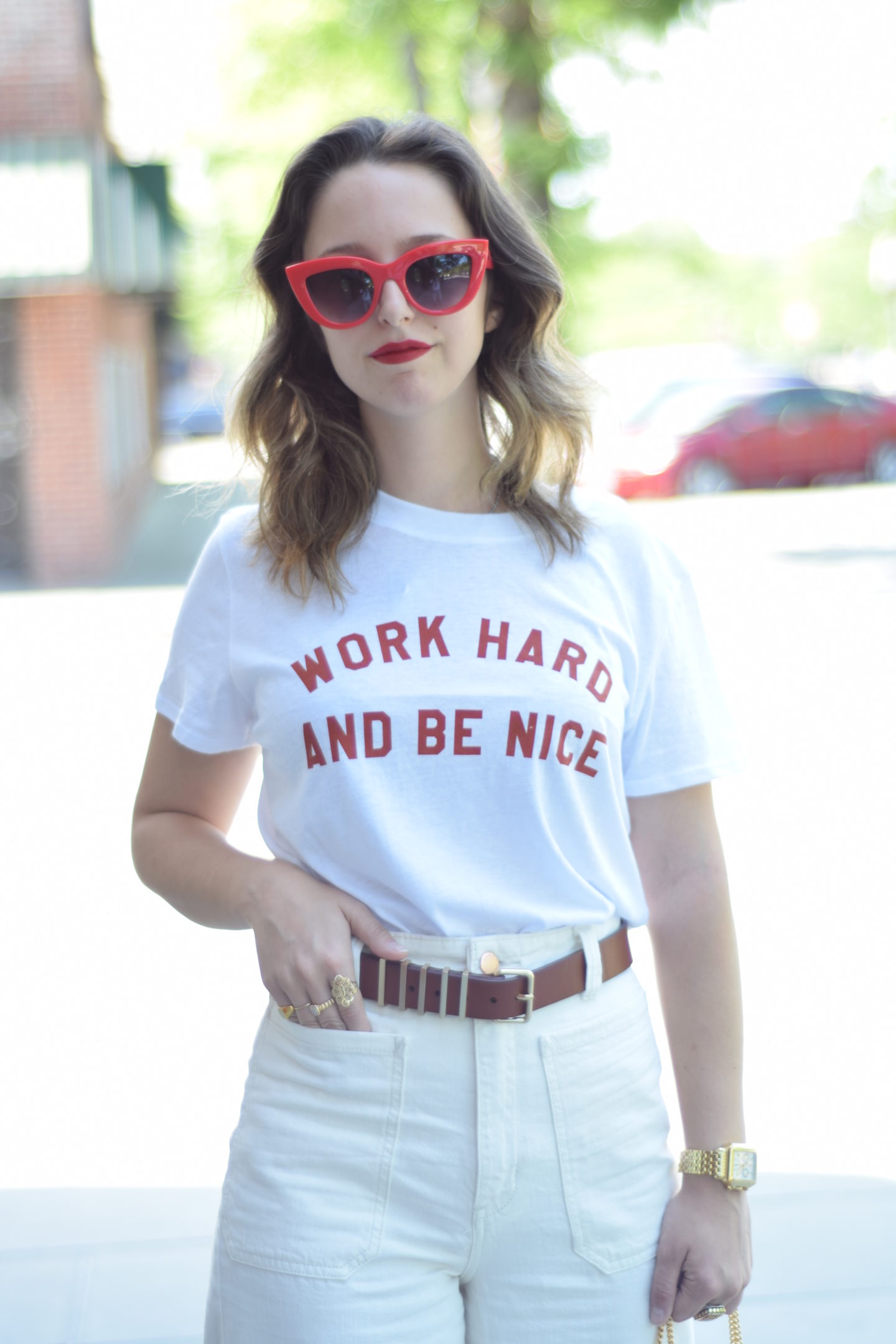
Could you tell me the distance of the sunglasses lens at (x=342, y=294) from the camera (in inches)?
67.4

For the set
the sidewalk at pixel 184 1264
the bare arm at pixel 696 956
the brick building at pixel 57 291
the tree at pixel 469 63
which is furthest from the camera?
the brick building at pixel 57 291

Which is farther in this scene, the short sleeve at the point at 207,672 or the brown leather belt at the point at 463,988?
the short sleeve at the point at 207,672

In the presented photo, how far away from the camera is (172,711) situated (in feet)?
6.03

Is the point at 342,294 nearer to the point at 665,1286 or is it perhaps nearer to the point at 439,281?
the point at 439,281

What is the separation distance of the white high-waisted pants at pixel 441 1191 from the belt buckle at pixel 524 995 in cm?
1

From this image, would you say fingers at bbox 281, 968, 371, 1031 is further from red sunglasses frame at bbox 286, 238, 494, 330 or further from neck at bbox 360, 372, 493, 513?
red sunglasses frame at bbox 286, 238, 494, 330

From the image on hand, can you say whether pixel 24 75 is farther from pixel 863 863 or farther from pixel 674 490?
pixel 863 863

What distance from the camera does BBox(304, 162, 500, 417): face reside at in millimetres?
1732

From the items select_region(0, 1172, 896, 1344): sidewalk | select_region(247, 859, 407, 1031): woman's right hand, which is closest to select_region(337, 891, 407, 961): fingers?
select_region(247, 859, 407, 1031): woman's right hand

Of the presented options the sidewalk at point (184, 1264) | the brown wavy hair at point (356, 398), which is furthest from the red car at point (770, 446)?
the brown wavy hair at point (356, 398)

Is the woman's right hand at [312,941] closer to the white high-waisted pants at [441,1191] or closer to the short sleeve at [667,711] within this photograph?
the white high-waisted pants at [441,1191]

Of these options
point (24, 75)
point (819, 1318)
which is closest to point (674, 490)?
point (24, 75)

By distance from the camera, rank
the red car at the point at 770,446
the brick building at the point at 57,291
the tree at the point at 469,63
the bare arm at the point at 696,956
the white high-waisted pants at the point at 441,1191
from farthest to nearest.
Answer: the red car at the point at 770,446
the brick building at the point at 57,291
the tree at the point at 469,63
the bare arm at the point at 696,956
the white high-waisted pants at the point at 441,1191

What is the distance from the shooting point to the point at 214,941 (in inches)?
205
